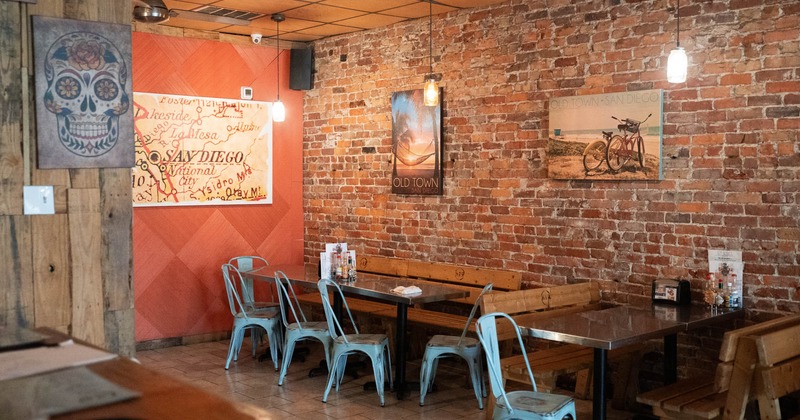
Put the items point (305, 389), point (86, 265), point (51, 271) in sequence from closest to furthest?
point (51, 271)
point (86, 265)
point (305, 389)

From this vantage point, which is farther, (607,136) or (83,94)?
(607,136)

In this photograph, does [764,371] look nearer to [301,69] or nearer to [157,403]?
[157,403]

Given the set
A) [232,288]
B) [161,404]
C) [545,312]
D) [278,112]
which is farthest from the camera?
[278,112]

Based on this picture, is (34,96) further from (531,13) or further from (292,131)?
(292,131)

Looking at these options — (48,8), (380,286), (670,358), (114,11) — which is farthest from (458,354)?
(48,8)

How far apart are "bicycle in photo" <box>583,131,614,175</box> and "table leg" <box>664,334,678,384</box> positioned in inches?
55.7

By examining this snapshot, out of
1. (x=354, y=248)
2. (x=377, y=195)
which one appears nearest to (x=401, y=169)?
(x=377, y=195)

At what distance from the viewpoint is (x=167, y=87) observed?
7.85 metres

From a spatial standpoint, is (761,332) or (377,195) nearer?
(761,332)

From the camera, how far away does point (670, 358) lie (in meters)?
5.39

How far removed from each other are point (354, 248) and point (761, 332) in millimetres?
4691

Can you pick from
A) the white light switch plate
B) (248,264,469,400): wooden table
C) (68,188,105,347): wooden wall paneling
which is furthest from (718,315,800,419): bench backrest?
the white light switch plate

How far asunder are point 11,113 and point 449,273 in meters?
4.20

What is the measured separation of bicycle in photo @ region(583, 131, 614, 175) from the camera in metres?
6.02
